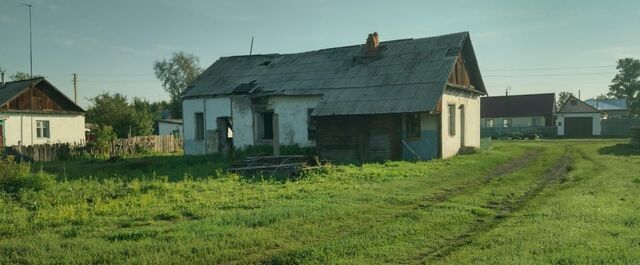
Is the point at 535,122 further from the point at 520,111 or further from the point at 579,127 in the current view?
the point at 579,127

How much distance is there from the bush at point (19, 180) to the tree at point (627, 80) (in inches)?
3427

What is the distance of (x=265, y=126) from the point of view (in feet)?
86.1

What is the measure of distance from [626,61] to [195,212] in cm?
9116

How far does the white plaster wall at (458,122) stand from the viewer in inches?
880

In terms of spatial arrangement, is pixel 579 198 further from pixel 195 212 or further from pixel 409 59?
pixel 409 59

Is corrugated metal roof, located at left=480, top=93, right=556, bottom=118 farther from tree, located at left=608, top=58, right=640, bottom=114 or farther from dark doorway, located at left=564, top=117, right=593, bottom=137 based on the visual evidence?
tree, located at left=608, top=58, right=640, bottom=114

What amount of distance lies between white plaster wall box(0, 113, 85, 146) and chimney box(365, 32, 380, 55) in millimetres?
17594

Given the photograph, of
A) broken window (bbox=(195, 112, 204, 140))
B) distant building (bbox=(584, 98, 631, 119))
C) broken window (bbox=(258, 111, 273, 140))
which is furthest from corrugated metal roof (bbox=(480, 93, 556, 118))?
broken window (bbox=(195, 112, 204, 140))

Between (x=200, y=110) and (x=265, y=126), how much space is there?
14.3 feet

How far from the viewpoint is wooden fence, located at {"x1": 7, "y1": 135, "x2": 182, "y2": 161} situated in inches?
1021

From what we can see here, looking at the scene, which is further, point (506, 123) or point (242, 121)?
point (506, 123)

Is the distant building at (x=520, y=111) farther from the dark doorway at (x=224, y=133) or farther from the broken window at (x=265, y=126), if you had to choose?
the dark doorway at (x=224, y=133)

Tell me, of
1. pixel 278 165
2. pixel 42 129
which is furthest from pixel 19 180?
pixel 42 129

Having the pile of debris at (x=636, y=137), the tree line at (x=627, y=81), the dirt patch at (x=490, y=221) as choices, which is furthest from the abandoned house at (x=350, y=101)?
the tree line at (x=627, y=81)
